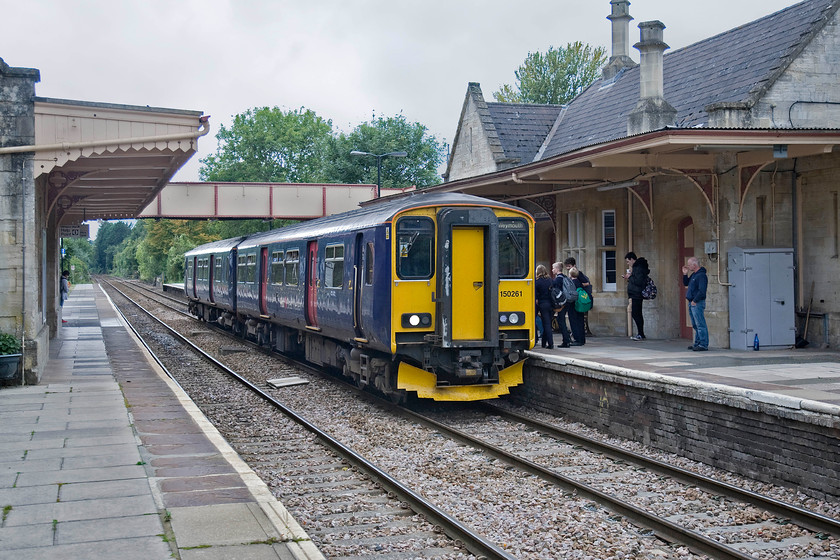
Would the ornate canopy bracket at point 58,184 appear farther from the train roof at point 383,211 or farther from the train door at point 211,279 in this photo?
the train door at point 211,279

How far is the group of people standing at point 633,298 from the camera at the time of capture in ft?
43.3

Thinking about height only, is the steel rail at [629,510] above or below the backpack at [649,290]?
below

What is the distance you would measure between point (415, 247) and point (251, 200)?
1137 inches

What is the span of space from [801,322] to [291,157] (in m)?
71.3

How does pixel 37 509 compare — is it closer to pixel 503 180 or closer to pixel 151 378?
pixel 151 378

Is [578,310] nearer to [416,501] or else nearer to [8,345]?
[416,501]

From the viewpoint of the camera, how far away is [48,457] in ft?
26.3

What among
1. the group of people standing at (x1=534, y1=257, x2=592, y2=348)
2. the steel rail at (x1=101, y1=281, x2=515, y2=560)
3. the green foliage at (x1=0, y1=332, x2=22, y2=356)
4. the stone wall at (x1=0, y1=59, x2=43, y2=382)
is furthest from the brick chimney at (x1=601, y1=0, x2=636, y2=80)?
the green foliage at (x1=0, y1=332, x2=22, y2=356)

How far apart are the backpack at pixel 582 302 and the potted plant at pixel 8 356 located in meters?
8.76

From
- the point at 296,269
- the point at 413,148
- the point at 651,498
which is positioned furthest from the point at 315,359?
the point at 413,148

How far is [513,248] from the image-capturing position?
12.1 meters

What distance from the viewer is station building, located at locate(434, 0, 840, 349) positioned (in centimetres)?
1358

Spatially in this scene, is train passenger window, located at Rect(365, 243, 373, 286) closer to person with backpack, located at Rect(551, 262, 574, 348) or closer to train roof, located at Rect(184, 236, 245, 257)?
person with backpack, located at Rect(551, 262, 574, 348)

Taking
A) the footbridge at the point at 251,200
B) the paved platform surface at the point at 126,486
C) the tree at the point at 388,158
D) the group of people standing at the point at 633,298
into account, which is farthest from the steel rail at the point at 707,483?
the tree at the point at 388,158
